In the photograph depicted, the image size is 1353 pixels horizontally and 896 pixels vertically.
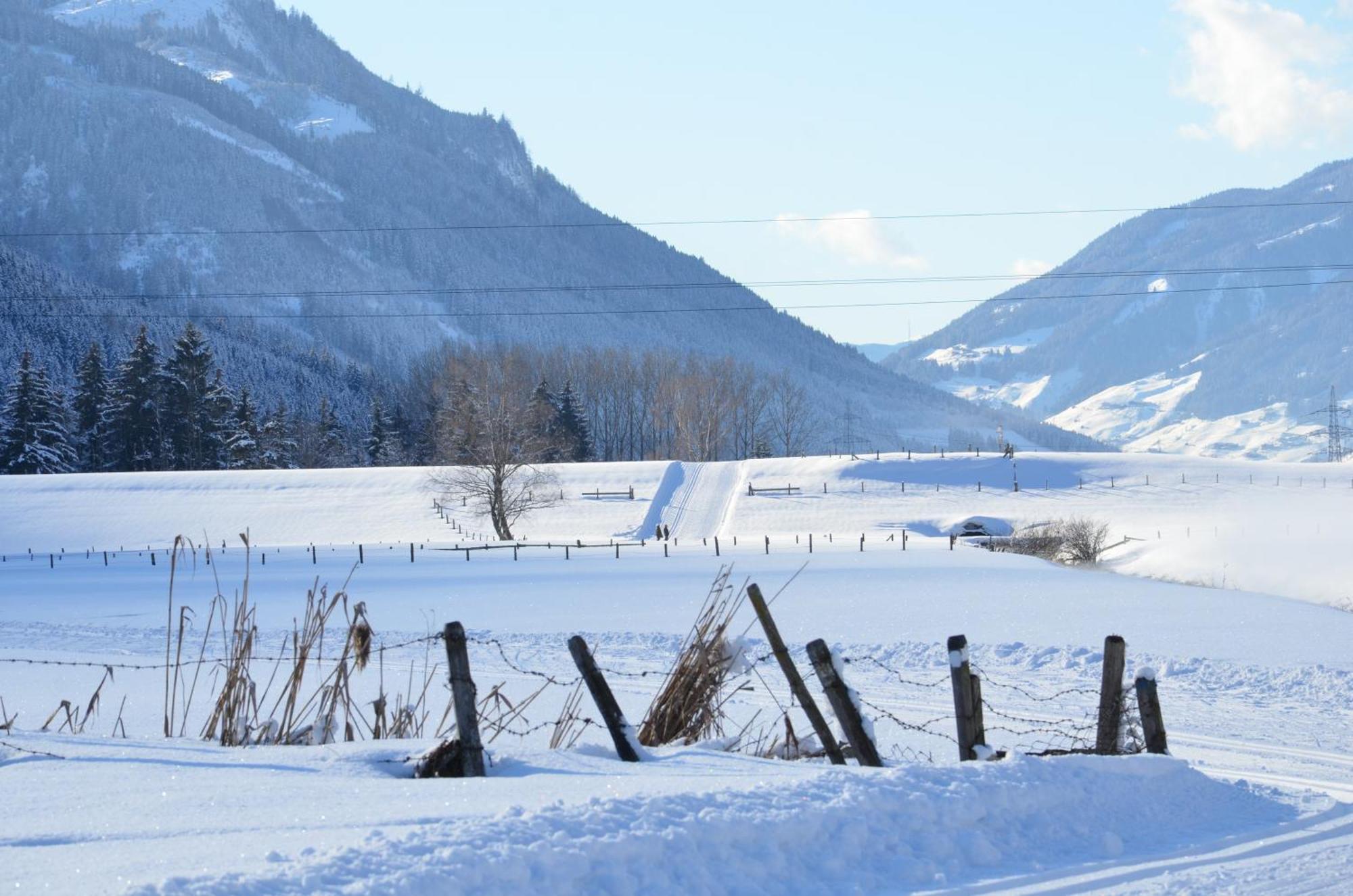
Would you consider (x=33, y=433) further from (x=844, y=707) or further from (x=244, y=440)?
(x=844, y=707)

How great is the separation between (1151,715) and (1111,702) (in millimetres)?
234

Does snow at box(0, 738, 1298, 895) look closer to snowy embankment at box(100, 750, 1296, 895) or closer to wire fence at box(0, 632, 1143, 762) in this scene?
snowy embankment at box(100, 750, 1296, 895)

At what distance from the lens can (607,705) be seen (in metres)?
6.70

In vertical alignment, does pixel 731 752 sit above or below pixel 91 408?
below

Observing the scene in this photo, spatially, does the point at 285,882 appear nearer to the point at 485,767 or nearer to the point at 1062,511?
the point at 485,767

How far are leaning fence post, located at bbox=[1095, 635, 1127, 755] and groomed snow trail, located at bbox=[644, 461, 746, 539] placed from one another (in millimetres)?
49882

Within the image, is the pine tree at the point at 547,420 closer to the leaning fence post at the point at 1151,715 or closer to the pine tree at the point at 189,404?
the pine tree at the point at 189,404

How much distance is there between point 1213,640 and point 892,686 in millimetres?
6120

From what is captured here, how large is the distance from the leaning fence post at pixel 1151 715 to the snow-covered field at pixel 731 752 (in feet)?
1.68

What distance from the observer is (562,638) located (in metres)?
18.8

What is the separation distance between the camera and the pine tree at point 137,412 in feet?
224

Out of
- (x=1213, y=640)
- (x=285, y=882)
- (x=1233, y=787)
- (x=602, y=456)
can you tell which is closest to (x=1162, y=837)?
(x=1233, y=787)

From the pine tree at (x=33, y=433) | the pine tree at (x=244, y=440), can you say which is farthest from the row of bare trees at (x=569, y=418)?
the pine tree at (x=33, y=433)

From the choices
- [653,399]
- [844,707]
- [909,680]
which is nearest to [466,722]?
[844,707]
